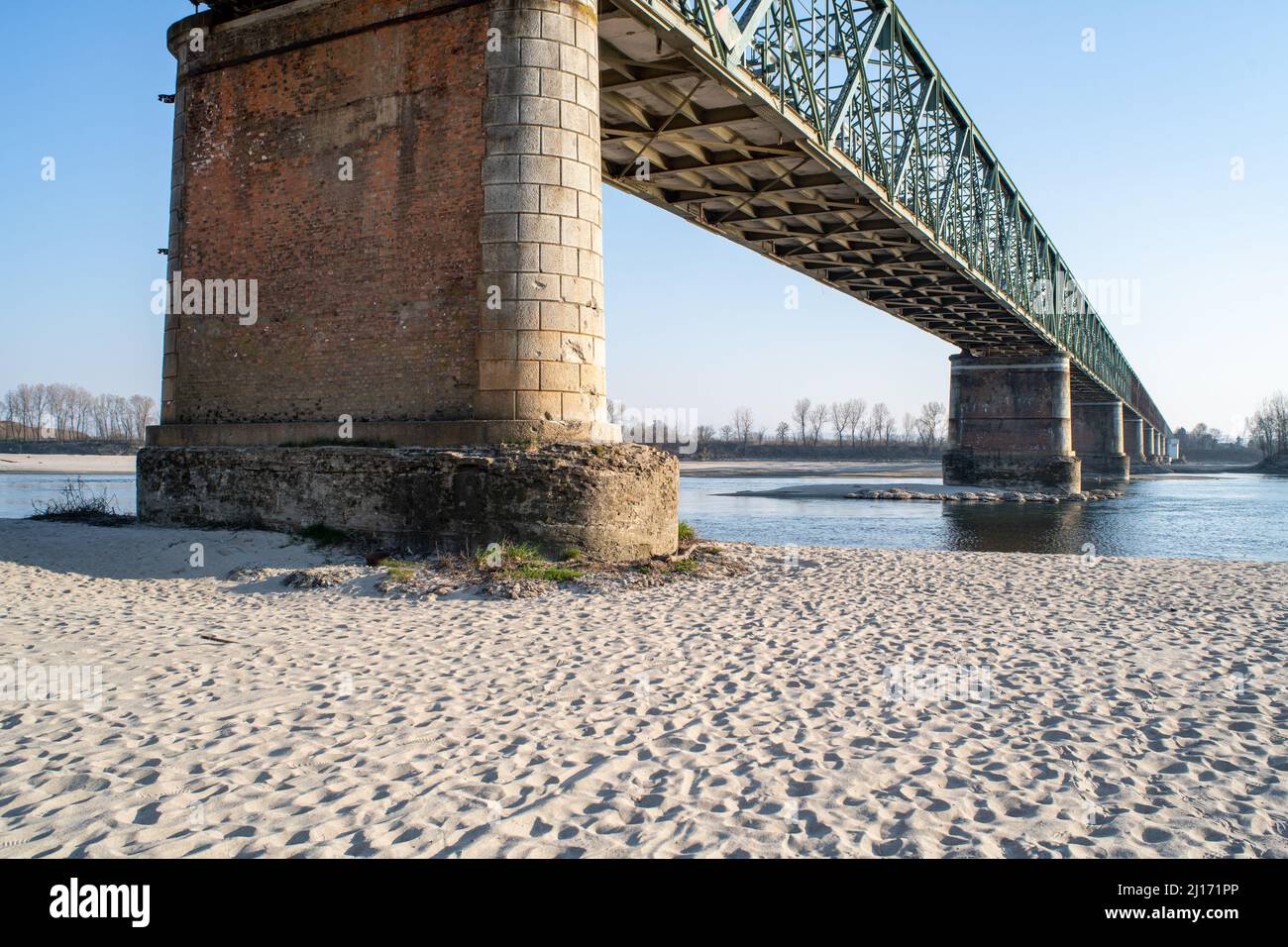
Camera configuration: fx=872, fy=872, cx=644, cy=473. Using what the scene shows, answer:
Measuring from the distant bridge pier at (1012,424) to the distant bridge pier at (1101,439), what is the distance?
29913 millimetres

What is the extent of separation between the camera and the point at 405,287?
12.0 metres

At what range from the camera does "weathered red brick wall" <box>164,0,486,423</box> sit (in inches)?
462

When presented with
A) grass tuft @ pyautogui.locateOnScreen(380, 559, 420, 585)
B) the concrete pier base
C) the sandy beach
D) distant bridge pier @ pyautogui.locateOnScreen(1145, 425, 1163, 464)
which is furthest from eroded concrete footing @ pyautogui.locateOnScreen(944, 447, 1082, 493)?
distant bridge pier @ pyautogui.locateOnScreen(1145, 425, 1163, 464)

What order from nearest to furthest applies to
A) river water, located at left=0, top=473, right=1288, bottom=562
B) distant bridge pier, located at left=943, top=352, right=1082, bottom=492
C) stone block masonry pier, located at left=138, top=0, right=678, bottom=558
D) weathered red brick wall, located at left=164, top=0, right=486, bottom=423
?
stone block masonry pier, located at left=138, top=0, right=678, bottom=558 < weathered red brick wall, located at left=164, top=0, right=486, bottom=423 < river water, located at left=0, top=473, right=1288, bottom=562 < distant bridge pier, located at left=943, top=352, right=1082, bottom=492

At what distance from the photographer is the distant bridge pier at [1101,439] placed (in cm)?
7706

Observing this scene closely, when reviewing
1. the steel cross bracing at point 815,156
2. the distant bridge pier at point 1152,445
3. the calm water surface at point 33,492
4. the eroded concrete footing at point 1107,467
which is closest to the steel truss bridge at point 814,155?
the steel cross bracing at point 815,156

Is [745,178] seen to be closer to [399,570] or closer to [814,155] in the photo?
[814,155]

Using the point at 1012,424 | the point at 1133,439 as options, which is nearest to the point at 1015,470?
the point at 1012,424

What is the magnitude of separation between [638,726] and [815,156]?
17.7 meters

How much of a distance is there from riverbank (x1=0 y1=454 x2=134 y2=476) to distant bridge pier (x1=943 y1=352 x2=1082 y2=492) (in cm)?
6155

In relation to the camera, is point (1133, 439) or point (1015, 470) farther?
point (1133, 439)

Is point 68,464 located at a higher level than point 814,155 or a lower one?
lower

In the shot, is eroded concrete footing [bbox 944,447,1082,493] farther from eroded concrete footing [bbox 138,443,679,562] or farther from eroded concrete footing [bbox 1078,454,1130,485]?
eroded concrete footing [bbox 138,443,679,562]
